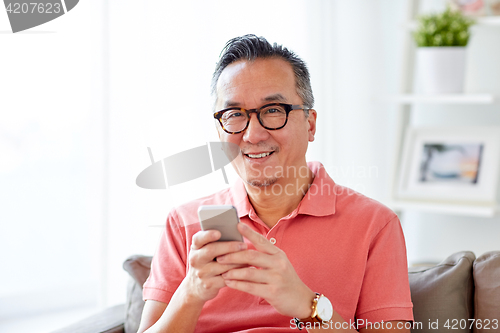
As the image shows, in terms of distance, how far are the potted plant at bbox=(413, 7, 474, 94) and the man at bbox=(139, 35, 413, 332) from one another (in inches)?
42.7

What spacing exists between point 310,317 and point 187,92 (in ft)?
3.89

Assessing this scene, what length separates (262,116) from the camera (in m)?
1.41

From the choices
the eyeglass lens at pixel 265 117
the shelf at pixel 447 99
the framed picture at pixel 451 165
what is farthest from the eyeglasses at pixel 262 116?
the framed picture at pixel 451 165

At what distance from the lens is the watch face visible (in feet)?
3.75

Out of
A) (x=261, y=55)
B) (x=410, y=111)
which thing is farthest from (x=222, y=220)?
(x=410, y=111)

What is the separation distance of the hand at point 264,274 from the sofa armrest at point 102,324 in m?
0.64

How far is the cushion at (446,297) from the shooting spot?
1.42 metres

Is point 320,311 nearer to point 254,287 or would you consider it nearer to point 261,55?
point 254,287

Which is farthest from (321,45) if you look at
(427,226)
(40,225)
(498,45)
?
(40,225)

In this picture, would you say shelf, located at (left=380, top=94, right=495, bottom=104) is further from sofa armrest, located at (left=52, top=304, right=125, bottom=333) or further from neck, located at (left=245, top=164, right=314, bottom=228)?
sofa armrest, located at (left=52, top=304, right=125, bottom=333)

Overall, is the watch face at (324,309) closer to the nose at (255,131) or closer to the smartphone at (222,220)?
the smartphone at (222,220)

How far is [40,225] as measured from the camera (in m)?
2.32

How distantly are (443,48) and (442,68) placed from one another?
91 mm

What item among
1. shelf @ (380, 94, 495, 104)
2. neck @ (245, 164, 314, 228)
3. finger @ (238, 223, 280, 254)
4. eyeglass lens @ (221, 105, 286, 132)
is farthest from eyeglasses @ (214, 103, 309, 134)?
shelf @ (380, 94, 495, 104)
